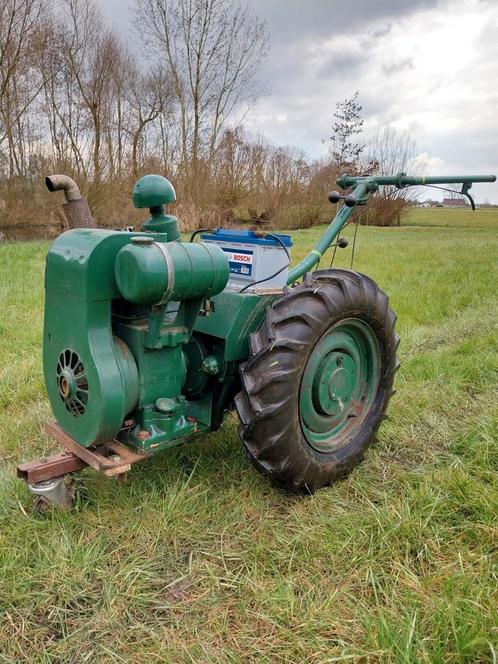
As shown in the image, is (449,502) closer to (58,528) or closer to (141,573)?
(141,573)

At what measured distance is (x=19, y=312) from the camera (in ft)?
17.8

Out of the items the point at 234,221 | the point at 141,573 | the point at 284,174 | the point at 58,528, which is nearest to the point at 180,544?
the point at 141,573

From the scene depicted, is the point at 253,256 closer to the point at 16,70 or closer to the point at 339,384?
the point at 339,384

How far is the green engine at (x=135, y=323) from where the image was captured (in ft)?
6.21

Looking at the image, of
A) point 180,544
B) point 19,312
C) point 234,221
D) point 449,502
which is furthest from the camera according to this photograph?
point 234,221

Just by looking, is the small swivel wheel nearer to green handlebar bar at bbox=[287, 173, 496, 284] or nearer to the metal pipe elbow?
the metal pipe elbow

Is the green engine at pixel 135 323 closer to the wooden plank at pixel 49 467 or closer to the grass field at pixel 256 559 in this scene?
the wooden plank at pixel 49 467

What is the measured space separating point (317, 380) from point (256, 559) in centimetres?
81

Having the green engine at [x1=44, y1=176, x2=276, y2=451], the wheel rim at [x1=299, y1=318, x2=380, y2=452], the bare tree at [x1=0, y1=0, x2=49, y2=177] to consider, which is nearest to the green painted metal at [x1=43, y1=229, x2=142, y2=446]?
the green engine at [x1=44, y1=176, x2=276, y2=451]

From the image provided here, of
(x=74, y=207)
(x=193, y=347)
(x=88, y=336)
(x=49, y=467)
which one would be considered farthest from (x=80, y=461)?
(x=74, y=207)

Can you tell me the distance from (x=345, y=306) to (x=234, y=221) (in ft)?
56.8

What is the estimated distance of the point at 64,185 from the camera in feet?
7.11

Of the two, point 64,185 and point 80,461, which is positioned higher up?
point 64,185

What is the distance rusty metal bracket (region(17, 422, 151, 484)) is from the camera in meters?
2.01
